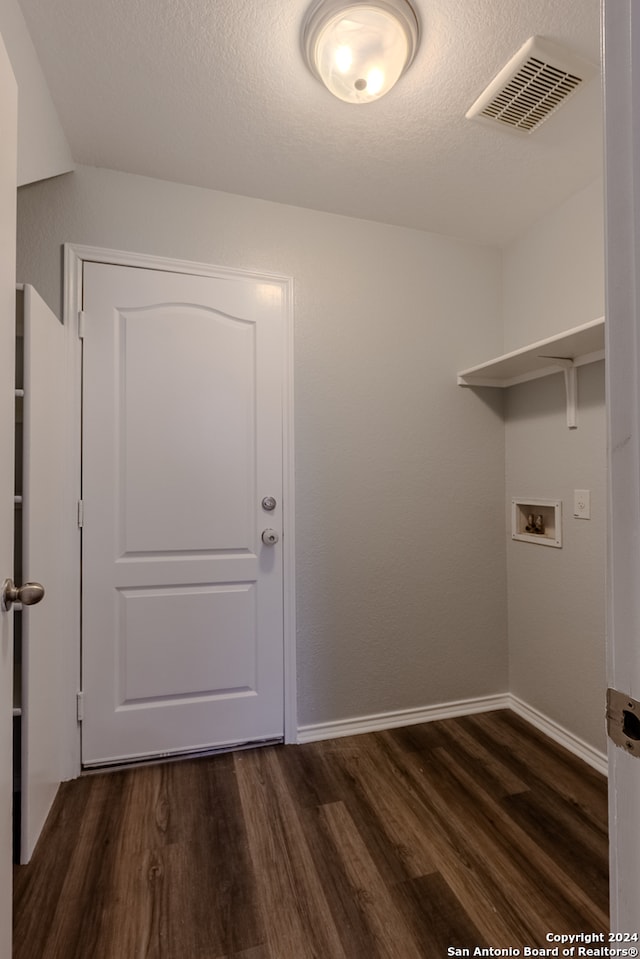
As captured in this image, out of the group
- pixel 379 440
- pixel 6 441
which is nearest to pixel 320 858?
pixel 6 441

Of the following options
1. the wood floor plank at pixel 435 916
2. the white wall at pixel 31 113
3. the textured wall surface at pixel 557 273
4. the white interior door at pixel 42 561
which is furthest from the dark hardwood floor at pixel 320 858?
the white wall at pixel 31 113

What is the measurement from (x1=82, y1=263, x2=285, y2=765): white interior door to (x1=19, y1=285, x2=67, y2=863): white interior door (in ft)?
0.37

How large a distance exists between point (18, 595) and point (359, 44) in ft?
5.49

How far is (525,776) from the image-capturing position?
180cm

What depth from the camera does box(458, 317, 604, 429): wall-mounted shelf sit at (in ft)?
5.53

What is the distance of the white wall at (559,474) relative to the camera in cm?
190

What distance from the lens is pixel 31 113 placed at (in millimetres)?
1399

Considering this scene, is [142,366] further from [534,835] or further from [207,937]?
[534,835]

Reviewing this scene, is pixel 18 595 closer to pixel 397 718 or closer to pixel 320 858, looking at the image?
pixel 320 858

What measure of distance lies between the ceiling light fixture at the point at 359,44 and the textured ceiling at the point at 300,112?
5 cm

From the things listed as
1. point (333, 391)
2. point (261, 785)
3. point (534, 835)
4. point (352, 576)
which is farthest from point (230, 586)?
point (534, 835)

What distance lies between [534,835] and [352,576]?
112 centimetres

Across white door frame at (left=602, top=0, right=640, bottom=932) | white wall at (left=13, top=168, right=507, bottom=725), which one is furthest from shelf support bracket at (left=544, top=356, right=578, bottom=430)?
white door frame at (left=602, top=0, right=640, bottom=932)

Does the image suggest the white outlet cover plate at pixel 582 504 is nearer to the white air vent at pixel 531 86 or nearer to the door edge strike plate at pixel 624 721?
the white air vent at pixel 531 86
